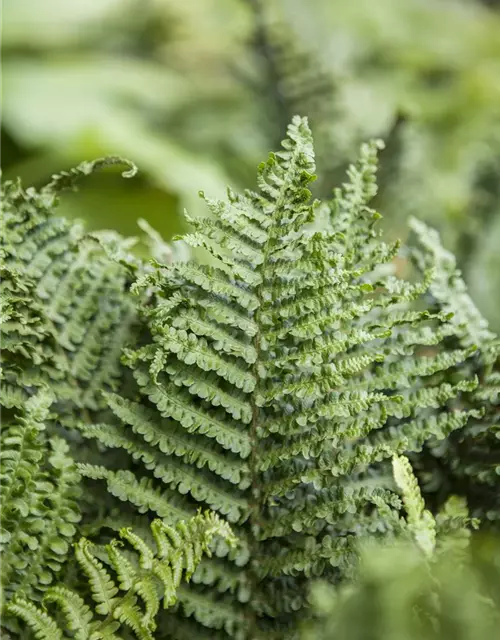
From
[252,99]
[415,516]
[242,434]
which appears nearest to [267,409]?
[242,434]

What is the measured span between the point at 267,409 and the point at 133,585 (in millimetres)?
168

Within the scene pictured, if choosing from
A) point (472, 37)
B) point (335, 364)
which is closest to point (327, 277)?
point (335, 364)

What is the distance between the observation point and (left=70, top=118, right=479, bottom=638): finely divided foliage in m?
0.53

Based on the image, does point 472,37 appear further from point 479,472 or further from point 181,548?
point 181,548

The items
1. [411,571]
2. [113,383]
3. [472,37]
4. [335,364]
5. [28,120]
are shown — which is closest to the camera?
[411,571]

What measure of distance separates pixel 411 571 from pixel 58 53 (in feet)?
7.44

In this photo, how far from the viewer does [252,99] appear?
1750 millimetres

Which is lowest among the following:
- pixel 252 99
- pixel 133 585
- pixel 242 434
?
pixel 133 585

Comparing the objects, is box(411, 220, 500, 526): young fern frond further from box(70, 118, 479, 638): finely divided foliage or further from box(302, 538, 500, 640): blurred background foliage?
box(302, 538, 500, 640): blurred background foliage

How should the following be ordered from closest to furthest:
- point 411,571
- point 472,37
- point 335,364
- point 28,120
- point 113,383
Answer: point 411,571, point 335,364, point 113,383, point 28,120, point 472,37

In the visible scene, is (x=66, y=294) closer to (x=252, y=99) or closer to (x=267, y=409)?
(x=267, y=409)

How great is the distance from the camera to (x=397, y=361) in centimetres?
59

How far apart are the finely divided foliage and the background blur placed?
0.42 m

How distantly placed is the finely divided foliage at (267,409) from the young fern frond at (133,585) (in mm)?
66
